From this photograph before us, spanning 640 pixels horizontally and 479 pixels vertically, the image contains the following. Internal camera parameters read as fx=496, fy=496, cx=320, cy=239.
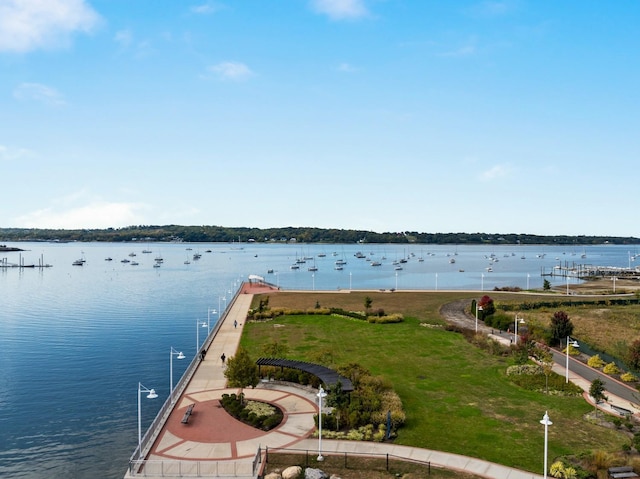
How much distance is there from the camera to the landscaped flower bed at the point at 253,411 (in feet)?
104

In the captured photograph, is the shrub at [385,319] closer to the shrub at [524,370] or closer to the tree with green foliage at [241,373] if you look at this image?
the shrub at [524,370]

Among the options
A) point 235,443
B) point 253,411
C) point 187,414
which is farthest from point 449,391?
point 187,414

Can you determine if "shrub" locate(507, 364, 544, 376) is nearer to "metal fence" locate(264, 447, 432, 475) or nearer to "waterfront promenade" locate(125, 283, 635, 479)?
"waterfront promenade" locate(125, 283, 635, 479)

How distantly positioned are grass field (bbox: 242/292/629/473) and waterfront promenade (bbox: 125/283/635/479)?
66.1 inches

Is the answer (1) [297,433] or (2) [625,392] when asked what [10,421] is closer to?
(1) [297,433]

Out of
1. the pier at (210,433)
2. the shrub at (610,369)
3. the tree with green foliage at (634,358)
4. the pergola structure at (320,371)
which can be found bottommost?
the pier at (210,433)

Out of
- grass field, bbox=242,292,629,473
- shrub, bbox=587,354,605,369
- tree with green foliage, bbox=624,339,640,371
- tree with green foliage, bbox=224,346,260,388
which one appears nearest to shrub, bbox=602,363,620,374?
shrub, bbox=587,354,605,369

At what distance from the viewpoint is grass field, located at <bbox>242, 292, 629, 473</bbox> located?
28500mm

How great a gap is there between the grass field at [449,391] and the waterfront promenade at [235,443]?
1.68 m

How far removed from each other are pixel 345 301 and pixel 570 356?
46.3 meters

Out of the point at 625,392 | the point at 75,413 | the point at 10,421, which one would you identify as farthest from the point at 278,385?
the point at 625,392

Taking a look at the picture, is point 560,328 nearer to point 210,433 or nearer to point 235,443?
point 235,443

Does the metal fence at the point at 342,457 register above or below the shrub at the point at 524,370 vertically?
below

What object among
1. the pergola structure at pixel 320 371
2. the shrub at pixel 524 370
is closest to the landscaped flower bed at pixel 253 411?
the pergola structure at pixel 320 371
